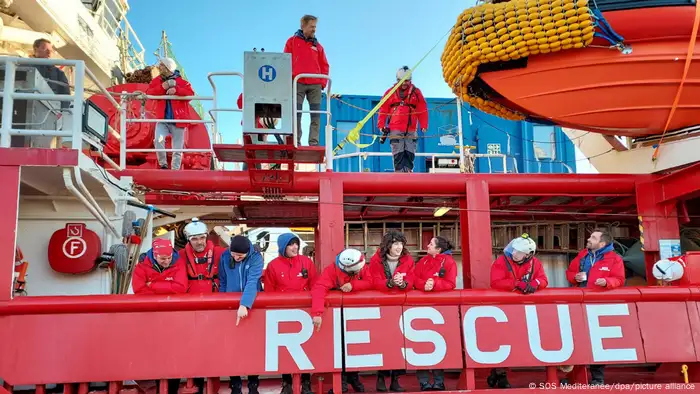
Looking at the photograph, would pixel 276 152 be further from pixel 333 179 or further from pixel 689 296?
pixel 689 296

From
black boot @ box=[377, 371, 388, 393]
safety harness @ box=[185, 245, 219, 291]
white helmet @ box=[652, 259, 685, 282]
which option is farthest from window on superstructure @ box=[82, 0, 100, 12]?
white helmet @ box=[652, 259, 685, 282]

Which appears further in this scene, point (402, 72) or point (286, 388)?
point (402, 72)

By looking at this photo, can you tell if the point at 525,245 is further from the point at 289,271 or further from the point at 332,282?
the point at 289,271

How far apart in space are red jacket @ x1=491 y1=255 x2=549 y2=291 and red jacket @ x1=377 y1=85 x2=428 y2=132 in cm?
272

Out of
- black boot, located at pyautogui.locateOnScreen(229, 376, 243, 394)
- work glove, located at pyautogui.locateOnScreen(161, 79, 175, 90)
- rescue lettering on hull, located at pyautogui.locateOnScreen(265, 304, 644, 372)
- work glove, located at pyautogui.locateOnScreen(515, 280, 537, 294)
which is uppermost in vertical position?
work glove, located at pyautogui.locateOnScreen(161, 79, 175, 90)

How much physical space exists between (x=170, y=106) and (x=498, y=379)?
5.26 meters

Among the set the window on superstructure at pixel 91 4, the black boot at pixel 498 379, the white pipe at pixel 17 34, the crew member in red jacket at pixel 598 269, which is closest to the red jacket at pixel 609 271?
the crew member in red jacket at pixel 598 269

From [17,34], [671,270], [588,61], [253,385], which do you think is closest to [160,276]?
[253,385]

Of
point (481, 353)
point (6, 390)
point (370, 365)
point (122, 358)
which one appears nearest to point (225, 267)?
point (122, 358)

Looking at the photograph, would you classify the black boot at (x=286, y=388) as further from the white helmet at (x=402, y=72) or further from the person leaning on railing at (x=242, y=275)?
the white helmet at (x=402, y=72)

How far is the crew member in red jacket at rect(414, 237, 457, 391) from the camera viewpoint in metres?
4.45

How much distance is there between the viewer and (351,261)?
4.27m

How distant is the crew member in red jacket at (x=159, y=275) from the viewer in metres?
4.24

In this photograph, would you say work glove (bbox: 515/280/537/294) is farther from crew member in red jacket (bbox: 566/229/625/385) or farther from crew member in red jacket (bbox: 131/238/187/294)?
crew member in red jacket (bbox: 131/238/187/294)
